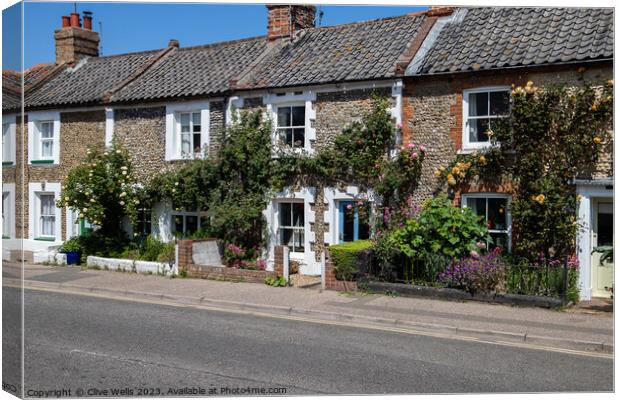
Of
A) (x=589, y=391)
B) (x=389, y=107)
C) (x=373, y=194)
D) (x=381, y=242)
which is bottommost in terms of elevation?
(x=589, y=391)

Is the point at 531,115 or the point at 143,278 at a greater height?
the point at 531,115

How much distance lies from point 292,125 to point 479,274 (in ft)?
21.4

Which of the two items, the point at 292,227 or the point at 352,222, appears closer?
the point at 352,222

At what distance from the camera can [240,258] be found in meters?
17.0

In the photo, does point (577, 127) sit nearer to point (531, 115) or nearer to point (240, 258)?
point (531, 115)

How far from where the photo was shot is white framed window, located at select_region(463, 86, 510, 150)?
1415cm

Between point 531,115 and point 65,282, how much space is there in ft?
35.5

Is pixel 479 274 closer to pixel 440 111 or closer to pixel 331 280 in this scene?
pixel 331 280

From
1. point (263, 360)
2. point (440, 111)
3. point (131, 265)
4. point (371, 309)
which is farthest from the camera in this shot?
point (131, 265)

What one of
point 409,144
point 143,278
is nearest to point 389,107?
point 409,144

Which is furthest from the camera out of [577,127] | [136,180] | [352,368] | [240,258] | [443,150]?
[136,180]

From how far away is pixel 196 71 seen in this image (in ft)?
65.0

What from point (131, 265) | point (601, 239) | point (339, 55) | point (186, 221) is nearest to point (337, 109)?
point (339, 55)

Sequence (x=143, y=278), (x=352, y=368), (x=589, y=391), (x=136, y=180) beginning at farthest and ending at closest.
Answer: (x=136, y=180)
(x=143, y=278)
(x=352, y=368)
(x=589, y=391)
